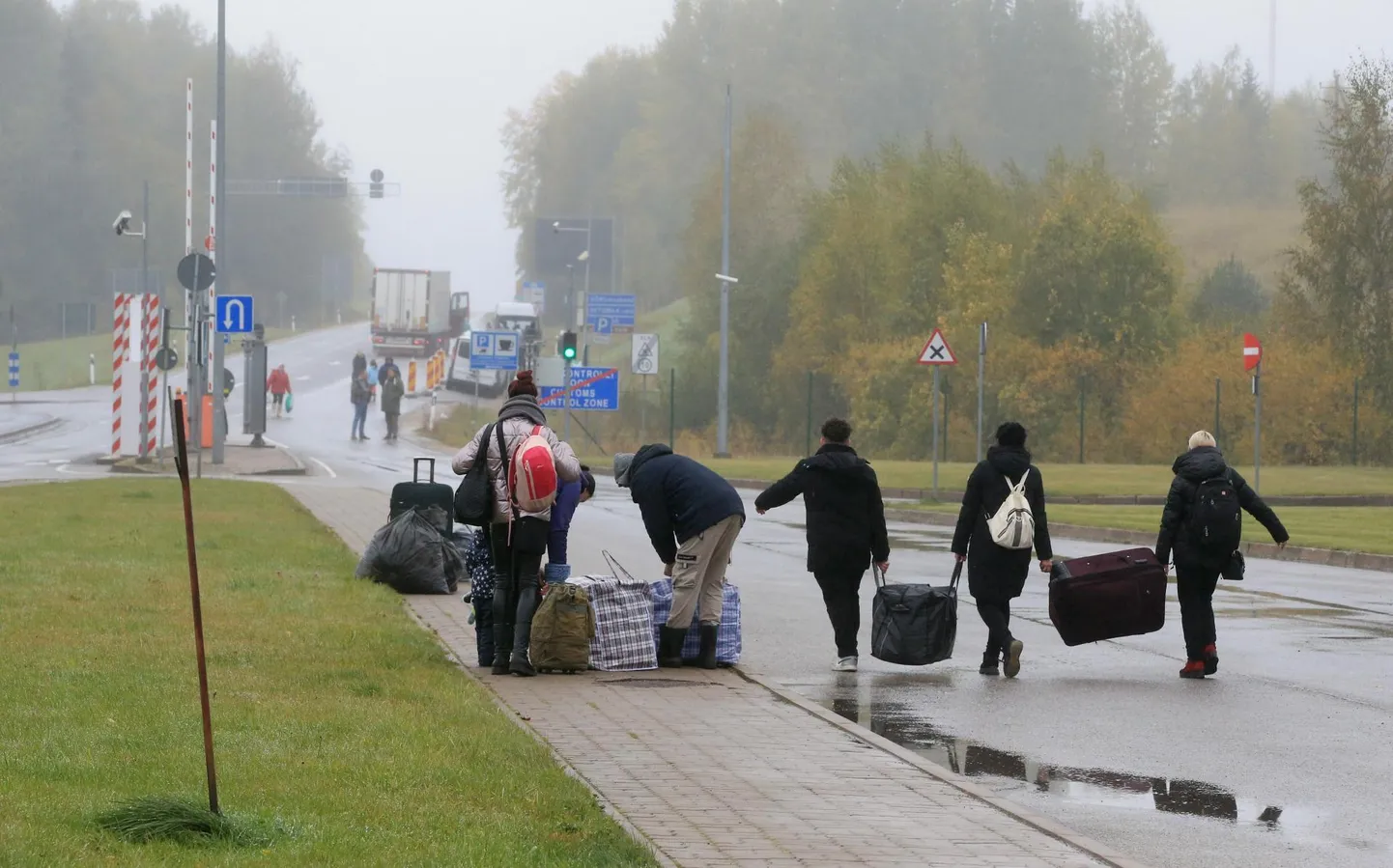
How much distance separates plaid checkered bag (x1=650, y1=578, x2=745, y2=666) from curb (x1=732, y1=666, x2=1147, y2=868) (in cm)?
72

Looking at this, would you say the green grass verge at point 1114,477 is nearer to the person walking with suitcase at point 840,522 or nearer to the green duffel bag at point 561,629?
the person walking with suitcase at point 840,522

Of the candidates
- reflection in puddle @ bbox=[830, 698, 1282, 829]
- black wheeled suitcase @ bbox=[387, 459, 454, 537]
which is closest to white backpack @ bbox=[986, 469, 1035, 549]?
reflection in puddle @ bbox=[830, 698, 1282, 829]

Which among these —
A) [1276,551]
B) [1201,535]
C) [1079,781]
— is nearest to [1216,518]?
[1201,535]

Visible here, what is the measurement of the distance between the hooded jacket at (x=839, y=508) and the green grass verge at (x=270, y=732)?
7.91 ft

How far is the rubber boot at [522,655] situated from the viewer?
1176 centimetres

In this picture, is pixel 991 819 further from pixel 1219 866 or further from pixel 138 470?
pixel 138 470

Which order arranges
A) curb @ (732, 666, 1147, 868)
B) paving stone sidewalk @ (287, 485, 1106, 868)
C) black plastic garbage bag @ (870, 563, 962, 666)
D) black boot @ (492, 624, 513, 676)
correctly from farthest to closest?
black plastic garbage bag @ (870, 563, 962, 666) < black boot @ (492, 624, 513, 676) < curb @ (732, 666, 1147, 868) < paving stone sidewalk @ (287, 485, 1106, 868)

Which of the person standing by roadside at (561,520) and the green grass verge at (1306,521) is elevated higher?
the person standing by roadside at (561,520)

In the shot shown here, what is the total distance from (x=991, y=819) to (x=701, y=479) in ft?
15.8

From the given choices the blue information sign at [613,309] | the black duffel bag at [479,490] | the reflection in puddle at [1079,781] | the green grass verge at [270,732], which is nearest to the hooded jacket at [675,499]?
the black duffel bag at [479,490]

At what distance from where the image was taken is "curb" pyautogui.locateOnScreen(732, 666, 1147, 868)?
277 inches

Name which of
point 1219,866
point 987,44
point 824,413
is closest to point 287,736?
point 1219,866

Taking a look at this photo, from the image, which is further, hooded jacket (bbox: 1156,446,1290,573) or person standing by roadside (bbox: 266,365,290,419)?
person standing by roadside (bbox: 266,365,290,419)

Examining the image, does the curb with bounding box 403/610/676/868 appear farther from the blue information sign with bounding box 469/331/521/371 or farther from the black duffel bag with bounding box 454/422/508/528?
the blue information sign with bounding box 469/331/521/371
